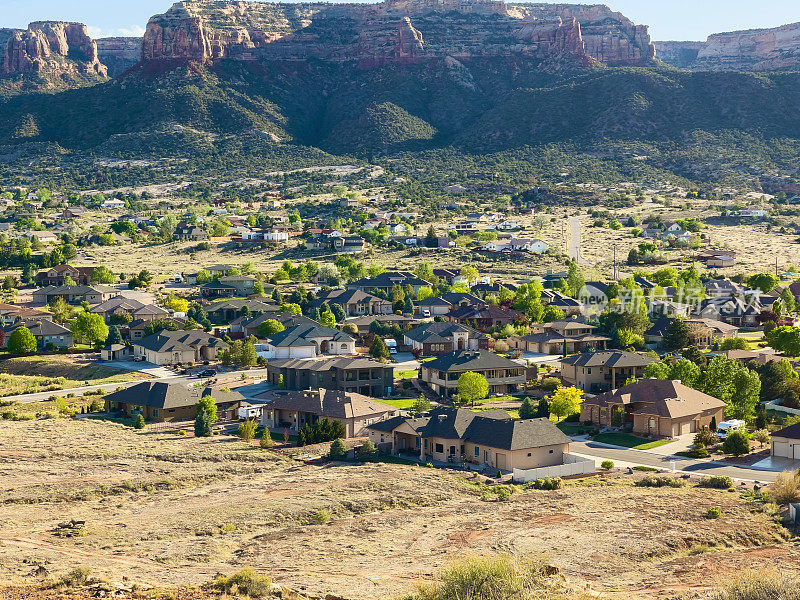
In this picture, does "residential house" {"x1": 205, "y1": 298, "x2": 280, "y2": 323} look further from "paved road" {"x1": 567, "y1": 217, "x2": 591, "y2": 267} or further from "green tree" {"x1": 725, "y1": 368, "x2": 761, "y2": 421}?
"paved road" {"x1": 567, "y1": 217, "x2": 591, "y2": 267}

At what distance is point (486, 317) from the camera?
98.2m

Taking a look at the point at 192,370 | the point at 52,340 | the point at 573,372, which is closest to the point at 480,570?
the point at 573,372

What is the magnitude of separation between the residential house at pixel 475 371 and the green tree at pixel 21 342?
32298 mm

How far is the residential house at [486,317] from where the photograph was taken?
97812 millimetres

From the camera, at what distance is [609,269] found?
5197 inches

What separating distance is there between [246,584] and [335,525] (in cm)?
897

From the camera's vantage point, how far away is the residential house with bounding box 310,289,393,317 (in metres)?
106

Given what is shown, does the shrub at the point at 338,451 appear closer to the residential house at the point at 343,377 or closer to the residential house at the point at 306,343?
the residential house at the point at 343,377

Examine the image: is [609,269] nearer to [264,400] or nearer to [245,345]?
[245,345]

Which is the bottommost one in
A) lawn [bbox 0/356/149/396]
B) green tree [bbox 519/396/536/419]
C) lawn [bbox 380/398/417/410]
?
lawn [bbox 0/356/149/396]

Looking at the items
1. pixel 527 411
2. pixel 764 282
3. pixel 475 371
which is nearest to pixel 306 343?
pixel 475 371

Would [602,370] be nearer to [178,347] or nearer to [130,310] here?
[178,347]

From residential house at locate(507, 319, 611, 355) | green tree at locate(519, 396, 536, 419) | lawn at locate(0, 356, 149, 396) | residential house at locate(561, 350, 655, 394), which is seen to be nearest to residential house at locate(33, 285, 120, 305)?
lawn at locate(0, 356, 149, 396)

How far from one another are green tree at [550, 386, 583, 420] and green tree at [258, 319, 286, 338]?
3281 centimetres
